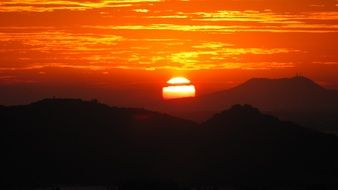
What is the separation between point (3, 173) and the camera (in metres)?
104

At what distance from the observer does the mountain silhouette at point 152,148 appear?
104m

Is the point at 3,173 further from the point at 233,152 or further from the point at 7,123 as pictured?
the point at 233,152

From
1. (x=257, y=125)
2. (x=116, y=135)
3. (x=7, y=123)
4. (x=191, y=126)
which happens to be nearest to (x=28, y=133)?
(x=7, y=123)

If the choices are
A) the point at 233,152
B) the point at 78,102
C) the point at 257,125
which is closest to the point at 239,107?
the point at 257,125

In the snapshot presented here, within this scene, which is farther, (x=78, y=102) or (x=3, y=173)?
(x=78, y=102)

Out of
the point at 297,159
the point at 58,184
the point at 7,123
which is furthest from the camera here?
the point at 7,123

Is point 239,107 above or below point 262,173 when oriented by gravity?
above

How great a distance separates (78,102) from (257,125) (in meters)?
24.6

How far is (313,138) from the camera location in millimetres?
114250

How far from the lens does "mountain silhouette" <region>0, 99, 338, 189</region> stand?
10350 centimetres

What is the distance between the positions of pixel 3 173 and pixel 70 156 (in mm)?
9781

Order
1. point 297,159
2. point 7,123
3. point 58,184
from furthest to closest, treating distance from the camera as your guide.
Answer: point 7,123, point 297,159, point 58,184

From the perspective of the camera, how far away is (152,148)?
113062 mm

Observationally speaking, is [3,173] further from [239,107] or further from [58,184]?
[239,107]
